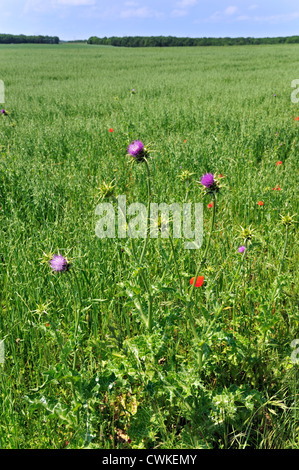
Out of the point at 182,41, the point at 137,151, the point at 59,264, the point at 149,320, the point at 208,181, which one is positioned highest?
the point at 182,41

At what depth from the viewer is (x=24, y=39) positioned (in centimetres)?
7956

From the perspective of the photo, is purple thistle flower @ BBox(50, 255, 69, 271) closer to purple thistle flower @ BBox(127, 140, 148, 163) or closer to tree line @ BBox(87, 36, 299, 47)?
purple thistle flower @ BBox(127, 140, 148, 163)

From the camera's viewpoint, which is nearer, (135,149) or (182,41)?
(135,149)

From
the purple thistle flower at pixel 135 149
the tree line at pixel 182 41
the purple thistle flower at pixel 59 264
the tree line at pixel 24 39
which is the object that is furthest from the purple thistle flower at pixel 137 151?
the tree line at pixel 24 39

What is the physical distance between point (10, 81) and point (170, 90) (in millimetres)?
8358

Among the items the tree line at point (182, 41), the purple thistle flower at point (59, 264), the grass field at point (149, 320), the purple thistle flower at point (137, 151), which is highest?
the tree line at point (182, 41)

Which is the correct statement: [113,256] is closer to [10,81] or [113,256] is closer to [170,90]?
[170,90]

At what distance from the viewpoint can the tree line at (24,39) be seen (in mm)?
76412

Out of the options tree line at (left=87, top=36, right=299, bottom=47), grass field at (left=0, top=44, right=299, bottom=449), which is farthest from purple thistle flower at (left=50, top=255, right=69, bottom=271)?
tree line at (left=87, top=36, right=299, bottom=47)

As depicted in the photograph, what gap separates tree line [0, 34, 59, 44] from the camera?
76412 millimetres

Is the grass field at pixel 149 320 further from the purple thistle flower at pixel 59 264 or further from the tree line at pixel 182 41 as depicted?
the tree line at pixel 182 41

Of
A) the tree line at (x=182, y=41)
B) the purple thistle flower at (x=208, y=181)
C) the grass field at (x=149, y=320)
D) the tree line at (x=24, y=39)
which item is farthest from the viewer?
the tree line at (x=24, y=39)

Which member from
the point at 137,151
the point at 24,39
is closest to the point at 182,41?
the point at 24,39

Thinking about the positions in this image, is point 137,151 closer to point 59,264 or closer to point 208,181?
point 208,181
